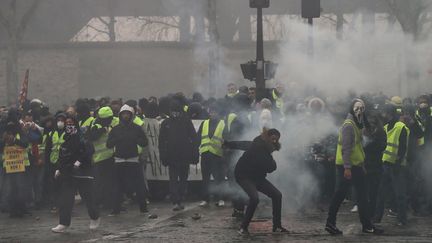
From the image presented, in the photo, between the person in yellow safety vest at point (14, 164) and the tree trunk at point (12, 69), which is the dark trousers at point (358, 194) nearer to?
the person in yellow safety vest at point (14, 164)

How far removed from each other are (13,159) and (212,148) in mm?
3488

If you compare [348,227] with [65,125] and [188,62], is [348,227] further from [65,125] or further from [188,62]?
[188,62]

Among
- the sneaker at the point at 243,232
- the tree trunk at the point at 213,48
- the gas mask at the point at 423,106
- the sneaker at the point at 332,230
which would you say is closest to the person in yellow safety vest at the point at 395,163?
the sneaker at the point at 332,230

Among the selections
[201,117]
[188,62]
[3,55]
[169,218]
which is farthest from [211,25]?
[169,218]

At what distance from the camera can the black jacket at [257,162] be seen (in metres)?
13.0

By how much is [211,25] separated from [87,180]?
2112cm

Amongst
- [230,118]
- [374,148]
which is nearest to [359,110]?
[374,148]

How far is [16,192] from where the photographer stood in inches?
644

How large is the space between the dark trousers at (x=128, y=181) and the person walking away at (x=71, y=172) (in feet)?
5.30

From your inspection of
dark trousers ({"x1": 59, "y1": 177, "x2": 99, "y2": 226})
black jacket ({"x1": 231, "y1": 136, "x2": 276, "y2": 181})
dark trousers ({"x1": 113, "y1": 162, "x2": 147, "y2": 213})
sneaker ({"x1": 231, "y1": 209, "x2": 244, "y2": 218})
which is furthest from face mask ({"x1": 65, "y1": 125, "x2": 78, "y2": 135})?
sneaker ({"x1": 231, "y1": 209, "x2": 244, "y2": 218})

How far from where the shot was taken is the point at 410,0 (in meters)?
33.8

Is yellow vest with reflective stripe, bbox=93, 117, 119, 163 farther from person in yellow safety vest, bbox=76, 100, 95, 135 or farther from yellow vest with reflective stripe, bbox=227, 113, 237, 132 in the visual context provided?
yellow vest with reflective stripe, bbox=227, 113, 237, 132

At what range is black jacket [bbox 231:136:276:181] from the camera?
13.0 meters

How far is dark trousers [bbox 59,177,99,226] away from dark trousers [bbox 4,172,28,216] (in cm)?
261
